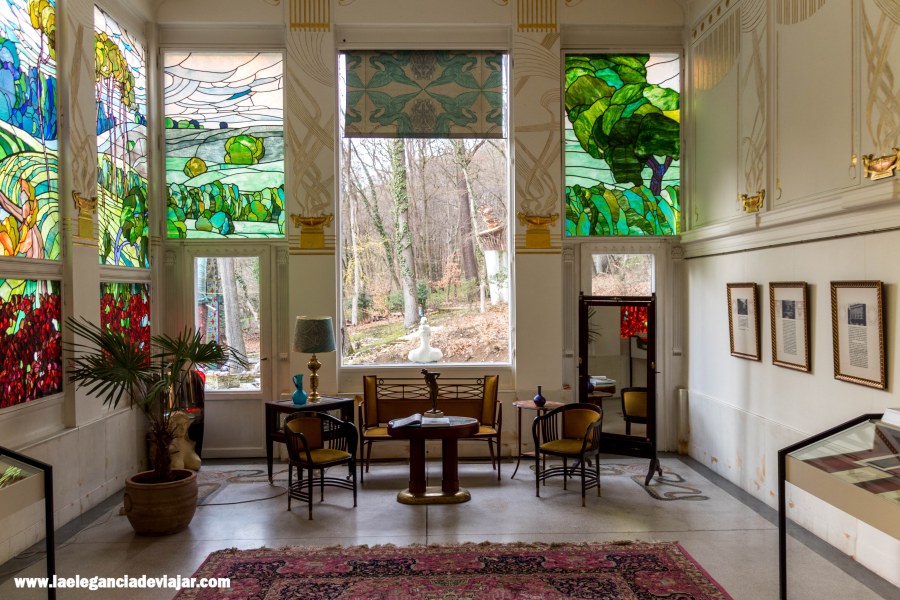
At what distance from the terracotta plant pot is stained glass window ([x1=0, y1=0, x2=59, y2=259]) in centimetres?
220

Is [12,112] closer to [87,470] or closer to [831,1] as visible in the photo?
[87,470]

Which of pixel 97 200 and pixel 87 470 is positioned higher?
pixel 97 200

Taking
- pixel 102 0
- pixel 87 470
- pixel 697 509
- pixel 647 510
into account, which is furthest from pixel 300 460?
pixel 102 0

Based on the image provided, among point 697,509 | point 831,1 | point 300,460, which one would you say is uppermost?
point 831,1

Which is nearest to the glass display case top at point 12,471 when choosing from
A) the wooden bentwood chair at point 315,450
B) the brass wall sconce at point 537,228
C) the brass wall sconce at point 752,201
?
the wooden bentwood chair at point 315,450

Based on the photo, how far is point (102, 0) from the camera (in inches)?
284

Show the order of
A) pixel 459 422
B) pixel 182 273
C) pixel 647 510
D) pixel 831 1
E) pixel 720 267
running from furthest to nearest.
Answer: pixel 182 273, pixel 720 267, pixel 459 422, pixel 647 510, pixel 831 1

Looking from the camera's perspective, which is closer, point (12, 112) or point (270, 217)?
point (12, 112)

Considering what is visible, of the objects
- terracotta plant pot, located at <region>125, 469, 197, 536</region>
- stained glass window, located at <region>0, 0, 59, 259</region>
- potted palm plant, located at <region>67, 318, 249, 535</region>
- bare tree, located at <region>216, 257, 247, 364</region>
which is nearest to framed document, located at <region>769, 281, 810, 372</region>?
potted palm plant, located at <region>67, 318, 249, 535</region>

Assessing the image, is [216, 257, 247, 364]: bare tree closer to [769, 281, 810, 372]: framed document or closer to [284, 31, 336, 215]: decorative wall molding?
[284, 31, 336, 215]: decorative wall molding

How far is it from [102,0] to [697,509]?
7821 millimetres

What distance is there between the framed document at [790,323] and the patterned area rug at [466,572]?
6.48 ft

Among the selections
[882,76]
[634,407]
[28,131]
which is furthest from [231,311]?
[882,76]

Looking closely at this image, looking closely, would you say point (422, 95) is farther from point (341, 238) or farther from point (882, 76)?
point (882, 76)
